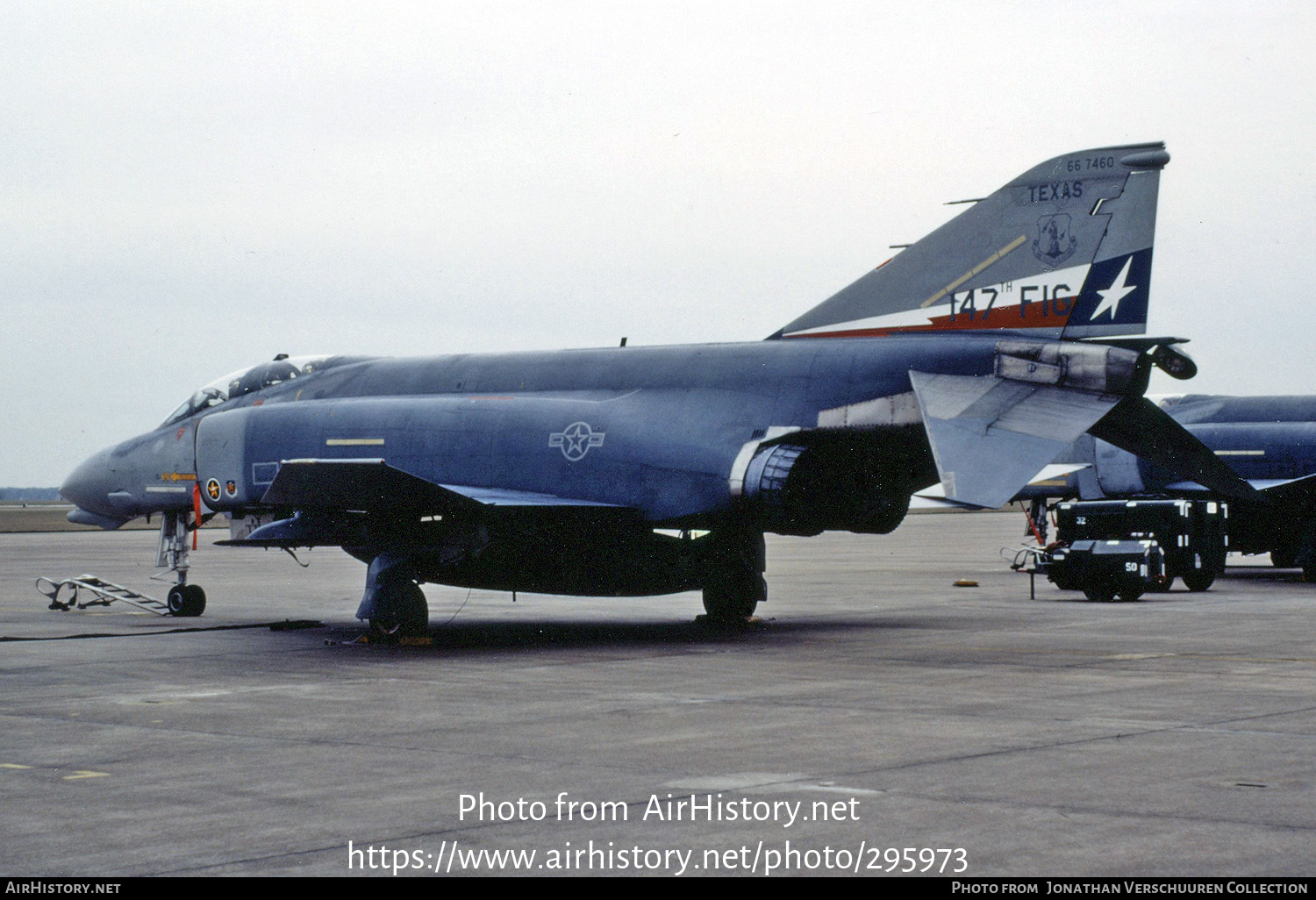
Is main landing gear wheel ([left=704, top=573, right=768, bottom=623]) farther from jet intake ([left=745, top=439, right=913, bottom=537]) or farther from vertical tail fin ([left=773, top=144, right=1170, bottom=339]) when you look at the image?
vertical tail fin ([left=773, top=144, right=1170, bottom=339])

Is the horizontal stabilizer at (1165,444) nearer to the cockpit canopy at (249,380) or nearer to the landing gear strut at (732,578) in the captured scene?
the landing gear strut at (732,578)

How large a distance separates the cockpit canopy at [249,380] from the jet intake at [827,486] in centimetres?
769

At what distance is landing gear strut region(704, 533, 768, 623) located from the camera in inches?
691

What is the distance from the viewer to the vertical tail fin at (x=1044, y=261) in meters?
15.1

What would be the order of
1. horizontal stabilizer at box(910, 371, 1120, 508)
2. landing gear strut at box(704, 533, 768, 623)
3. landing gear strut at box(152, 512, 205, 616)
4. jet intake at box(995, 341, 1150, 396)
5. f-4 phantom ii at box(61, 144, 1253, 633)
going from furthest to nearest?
1. landing gear strut at box(152, 512, 205, 616)
2. landing gear strut at box(704, 533, 768, 623)
3. f-4 phantom ii at box(61, 144, 1253, 633)
4. jet intake at box(995, 341, 1150, 396)
5. horizontal stabilizer at box(910, 371, 1120, 508)

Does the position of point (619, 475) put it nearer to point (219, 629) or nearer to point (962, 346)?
point (962, 346)

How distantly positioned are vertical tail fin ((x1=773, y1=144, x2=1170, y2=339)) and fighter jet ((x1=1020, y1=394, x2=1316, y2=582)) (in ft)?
45.2

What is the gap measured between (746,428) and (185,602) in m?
9.00

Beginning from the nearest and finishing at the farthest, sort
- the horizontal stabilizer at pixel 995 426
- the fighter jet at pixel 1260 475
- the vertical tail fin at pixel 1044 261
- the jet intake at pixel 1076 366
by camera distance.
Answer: the horizontal stabilizer at pixel 995 426, the jet intake at pixel 1076 366, the vertical tail fin at pixel 1044 261, the fighter jet at pixel 1260 475

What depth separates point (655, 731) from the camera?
9398 mm

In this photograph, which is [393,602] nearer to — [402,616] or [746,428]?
[402,616]

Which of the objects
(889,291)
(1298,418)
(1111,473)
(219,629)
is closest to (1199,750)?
(889,291)

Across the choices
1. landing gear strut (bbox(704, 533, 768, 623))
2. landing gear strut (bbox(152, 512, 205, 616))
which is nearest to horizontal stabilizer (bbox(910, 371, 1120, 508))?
landing gear strut (bbox(704, 533, 768, 623))

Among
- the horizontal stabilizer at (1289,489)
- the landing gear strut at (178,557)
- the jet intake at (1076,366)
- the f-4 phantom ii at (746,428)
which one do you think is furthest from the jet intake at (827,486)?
the horizontal stabilizer at (1289,489)
